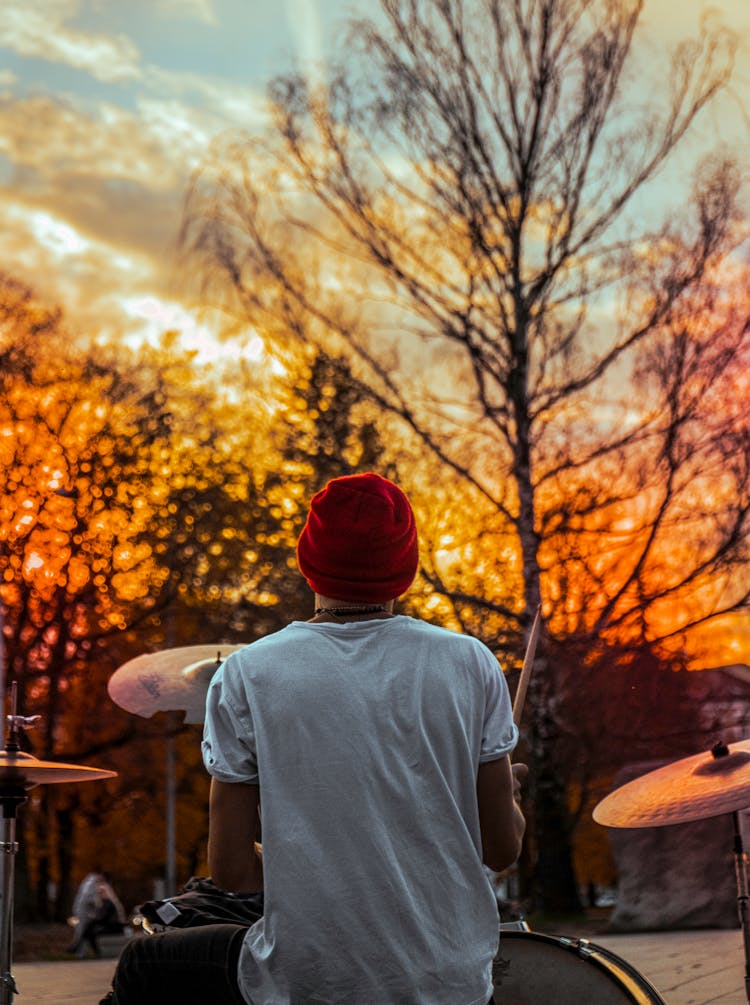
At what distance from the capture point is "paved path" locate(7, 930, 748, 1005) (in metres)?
8.48

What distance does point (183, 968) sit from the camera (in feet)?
8.60

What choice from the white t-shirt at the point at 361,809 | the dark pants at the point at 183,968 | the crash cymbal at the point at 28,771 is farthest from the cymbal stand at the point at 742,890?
the white t-shirt at the point at 361,809

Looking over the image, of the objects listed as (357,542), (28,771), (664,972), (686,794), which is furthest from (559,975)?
(664,972)

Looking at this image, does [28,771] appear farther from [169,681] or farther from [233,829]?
[233,829]

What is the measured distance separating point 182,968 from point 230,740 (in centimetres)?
64

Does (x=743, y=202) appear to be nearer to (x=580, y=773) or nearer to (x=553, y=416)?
(x=553, y=416)

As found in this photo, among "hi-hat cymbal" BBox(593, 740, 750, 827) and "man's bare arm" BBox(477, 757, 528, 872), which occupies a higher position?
"man's bare arm" BBox(477, 757, 528, 872)

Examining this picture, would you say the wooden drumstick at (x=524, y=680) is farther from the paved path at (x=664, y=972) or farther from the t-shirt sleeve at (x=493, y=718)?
the paved path at (x=664, y=972)

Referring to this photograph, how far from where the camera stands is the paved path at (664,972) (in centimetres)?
848

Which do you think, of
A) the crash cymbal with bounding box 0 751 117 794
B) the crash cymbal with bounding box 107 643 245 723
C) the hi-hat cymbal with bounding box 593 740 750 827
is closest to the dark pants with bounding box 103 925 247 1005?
the hi-hat cymbal with bounding box 593 740 750 827

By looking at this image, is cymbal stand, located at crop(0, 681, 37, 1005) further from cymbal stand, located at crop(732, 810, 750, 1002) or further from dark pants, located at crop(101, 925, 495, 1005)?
cymbal stand, located at crop(732, 810, 750, 1002)

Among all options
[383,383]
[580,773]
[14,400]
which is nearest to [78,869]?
[14,400]

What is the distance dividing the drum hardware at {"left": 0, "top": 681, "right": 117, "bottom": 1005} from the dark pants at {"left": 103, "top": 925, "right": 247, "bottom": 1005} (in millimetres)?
2007

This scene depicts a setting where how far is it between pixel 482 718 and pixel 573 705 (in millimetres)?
11918
